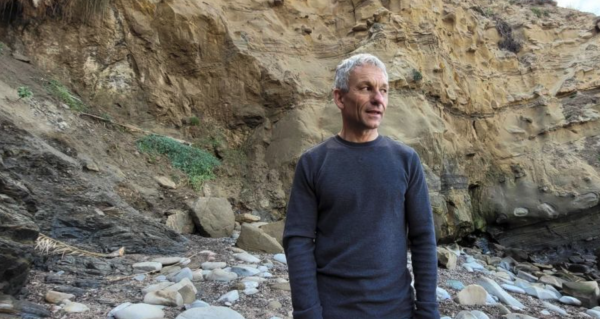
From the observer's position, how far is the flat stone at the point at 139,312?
2.84 m

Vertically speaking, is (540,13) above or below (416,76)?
above

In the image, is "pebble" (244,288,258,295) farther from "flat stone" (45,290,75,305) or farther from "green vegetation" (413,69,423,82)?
"green vegetation" (413,69,423,82)

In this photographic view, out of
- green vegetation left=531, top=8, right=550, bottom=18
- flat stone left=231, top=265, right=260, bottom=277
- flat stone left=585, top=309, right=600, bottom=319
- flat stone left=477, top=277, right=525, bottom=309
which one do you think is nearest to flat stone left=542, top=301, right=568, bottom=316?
flat stone left=585, top=309, right=600, bottom=319

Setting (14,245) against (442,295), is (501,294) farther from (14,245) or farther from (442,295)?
(14,245)

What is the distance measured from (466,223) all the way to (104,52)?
8.66m

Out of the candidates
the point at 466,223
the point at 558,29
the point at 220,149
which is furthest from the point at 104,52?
the point at 558,29

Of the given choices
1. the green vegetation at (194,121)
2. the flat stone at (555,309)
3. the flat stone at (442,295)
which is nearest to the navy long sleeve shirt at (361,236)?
A: the flat stone at (442,295)

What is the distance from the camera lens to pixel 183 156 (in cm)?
754

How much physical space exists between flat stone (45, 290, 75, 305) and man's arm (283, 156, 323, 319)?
2214mm

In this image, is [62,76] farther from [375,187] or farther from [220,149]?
[375,187]

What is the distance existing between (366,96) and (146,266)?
3.20m

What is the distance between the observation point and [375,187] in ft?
5.27

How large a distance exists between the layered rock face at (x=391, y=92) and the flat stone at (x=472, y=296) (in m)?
4.14

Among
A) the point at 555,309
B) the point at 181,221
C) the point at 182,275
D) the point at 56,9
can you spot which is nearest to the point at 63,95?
the point at 56,9
